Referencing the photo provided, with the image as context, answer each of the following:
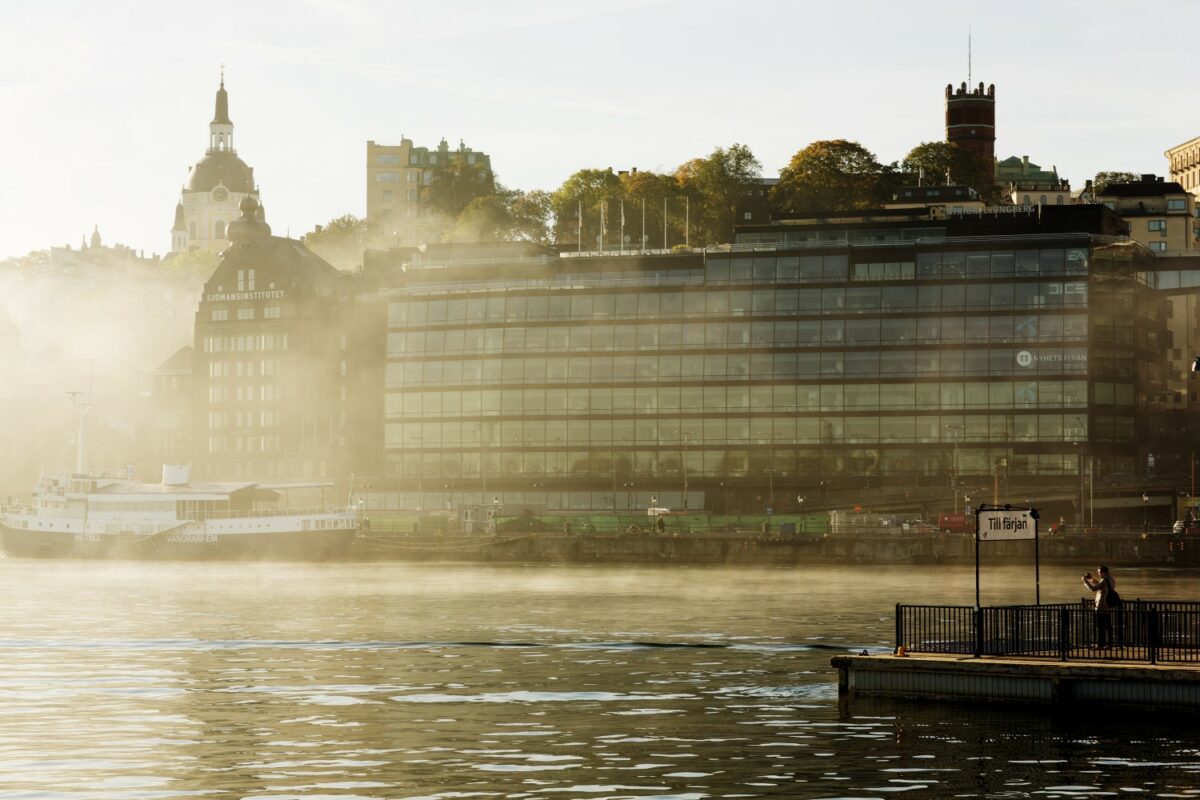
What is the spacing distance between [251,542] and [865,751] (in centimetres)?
13153

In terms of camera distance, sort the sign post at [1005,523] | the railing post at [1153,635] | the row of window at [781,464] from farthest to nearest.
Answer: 1. the row of window at [781,464]
2. the sign post at [1005,523]
3. the railing post at [1153,635]

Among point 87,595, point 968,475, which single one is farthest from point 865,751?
point 968,475

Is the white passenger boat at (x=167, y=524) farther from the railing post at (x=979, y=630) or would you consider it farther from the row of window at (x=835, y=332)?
the railing post at (x=979, y=630)

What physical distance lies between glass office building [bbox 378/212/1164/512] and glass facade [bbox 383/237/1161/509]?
0.19 meters

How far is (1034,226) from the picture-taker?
19788 centimetres

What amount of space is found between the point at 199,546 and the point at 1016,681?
129 metres

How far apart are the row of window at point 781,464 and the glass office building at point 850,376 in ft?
0.53

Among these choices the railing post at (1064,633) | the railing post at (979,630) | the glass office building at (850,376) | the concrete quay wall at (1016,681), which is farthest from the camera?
the glass office building at (850,376)

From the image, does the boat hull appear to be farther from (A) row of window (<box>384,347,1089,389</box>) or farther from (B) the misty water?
(B) the misty water

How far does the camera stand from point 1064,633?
5219 centimetres

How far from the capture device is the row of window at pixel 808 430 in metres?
185

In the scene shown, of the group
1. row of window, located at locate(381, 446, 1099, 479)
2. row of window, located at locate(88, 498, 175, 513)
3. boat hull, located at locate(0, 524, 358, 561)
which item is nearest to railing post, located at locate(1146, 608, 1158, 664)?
boat hull, located at locate(0, 524, 358, 561)

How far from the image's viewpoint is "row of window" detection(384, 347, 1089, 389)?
606 feet

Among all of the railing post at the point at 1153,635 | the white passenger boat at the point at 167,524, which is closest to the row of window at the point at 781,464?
the white passenger boat at the point at 167,524
